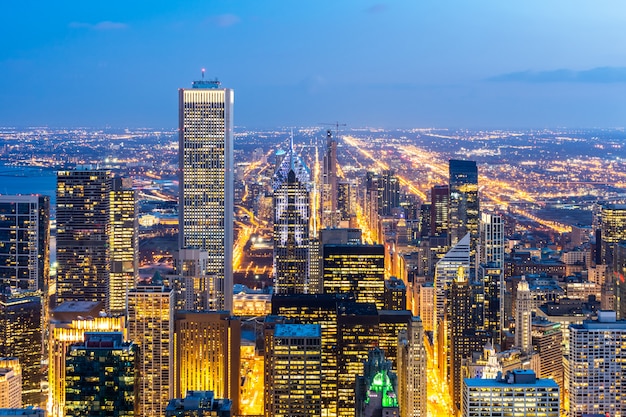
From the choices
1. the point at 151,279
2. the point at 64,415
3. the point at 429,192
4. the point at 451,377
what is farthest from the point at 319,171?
the point at 64,415

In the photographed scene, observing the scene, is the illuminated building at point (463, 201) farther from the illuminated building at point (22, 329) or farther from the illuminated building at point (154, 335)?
the illuminated building at point (22, 329)

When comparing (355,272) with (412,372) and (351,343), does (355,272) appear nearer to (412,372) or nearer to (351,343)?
(351,343)

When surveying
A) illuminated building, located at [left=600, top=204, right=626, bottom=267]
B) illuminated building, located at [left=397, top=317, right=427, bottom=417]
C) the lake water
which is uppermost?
the lake water

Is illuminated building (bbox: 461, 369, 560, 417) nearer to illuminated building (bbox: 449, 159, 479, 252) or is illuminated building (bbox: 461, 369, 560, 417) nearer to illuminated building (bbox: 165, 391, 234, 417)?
illuminated building (bbox: 165, 391, 234, 417)

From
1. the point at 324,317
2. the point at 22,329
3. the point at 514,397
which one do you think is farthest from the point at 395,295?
the point at 514,397

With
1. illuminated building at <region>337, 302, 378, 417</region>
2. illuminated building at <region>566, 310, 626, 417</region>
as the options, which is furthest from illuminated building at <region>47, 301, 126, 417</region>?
illuminated building at <region>566, 310, 626, 417</region>

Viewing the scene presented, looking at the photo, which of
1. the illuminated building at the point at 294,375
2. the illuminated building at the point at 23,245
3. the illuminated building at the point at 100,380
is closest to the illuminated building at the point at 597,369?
the illuminated building at the point at 294,375

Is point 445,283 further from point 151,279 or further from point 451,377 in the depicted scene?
point 151,279
